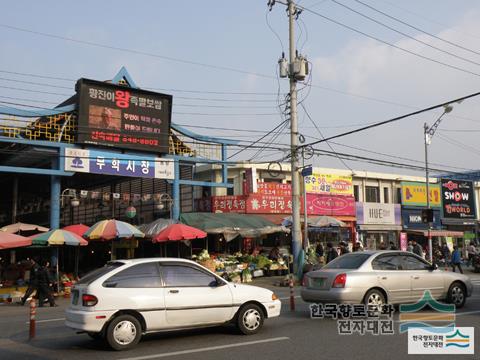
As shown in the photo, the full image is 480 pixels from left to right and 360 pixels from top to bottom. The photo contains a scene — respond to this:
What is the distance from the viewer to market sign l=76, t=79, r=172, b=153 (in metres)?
22.7

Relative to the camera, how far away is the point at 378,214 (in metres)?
36.8

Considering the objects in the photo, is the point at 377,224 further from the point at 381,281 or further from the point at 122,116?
the point at 381,281

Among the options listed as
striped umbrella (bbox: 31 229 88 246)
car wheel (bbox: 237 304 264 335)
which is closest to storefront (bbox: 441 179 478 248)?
striped umbrella (bbox: 31 229 88 246)

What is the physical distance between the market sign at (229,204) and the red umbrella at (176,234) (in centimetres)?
843

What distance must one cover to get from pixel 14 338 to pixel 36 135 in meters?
14.4

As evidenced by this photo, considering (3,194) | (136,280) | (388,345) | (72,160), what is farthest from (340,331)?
(3,194)

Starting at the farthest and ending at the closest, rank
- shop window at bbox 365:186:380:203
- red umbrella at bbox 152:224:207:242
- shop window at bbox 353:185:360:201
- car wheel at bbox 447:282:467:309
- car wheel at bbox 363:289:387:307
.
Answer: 1. shop window at bbox 365:186:380:203
2. shop window at bbox 353:185:360:201
3. red umbrella at bbox 152:224:207:242
4. car wheel at bbox 447:282:467:309
5. car wheel at bbox 363:289:387:307

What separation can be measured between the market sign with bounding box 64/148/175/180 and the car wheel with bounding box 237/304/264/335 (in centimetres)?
1498

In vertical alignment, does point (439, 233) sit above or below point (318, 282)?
above

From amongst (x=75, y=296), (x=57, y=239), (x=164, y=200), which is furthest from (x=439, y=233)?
(x=75, y=296)

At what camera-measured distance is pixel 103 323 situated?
8.15 metres

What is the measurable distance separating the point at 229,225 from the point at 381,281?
14333 millimetres

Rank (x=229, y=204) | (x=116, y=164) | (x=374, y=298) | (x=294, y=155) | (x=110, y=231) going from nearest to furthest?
(x=374, y=298) → (x=110, y=231) → (x=294, y=155) → (x=116, y=164) → (x=229, y=204)

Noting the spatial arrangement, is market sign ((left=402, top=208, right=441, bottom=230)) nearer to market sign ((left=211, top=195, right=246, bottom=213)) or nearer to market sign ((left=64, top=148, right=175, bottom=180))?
market sign ((left=211, top=195, right=246, bottom=213))
